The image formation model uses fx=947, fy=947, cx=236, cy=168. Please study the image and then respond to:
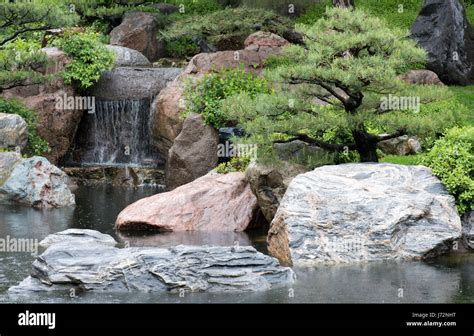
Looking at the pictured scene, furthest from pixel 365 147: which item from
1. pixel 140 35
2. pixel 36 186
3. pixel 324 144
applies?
pixel 140 35

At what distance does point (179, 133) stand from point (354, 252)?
9.35m

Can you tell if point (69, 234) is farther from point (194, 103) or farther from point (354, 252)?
point (194, 103)

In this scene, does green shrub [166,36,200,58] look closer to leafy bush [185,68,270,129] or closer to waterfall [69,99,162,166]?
waterfall [69,99,162,166]

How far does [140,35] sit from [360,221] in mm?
16403

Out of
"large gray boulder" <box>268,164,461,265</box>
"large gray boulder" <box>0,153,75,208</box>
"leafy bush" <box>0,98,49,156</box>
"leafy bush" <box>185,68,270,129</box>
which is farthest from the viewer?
"leafy bush" <box>0,98,49,156</box>

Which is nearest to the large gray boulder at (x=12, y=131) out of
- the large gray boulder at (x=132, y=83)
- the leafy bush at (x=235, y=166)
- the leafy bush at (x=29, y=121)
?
the leafy bush at (x=29, y=121)

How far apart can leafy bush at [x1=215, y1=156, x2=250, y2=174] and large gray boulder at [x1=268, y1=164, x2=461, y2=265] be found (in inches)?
157

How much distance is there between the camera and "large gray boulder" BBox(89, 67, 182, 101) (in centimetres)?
2539

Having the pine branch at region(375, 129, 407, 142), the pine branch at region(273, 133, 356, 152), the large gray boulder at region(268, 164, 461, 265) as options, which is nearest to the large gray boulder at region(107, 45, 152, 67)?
the pine branch at region(273, 133, 356, 152)

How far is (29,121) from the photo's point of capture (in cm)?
2389

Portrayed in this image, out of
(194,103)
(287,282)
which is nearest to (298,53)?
(287,282)

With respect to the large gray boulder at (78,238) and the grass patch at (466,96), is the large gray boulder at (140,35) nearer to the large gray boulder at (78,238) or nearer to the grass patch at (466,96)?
the grass patch at (466,96)

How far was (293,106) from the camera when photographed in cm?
1659

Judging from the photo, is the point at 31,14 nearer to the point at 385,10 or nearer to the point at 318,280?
the point at 318,280
